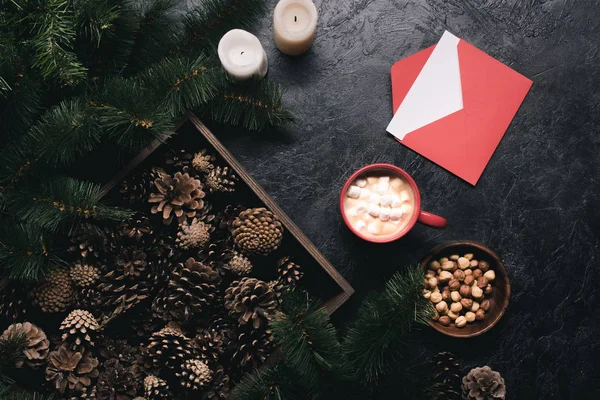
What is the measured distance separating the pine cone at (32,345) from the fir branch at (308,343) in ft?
1.40

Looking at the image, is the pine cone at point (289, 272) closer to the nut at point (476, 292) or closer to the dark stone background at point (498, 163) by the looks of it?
the dark stone background at point (498, 163)

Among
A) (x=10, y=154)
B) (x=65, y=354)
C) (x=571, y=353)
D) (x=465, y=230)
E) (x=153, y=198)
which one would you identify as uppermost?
(x=10, y=154)

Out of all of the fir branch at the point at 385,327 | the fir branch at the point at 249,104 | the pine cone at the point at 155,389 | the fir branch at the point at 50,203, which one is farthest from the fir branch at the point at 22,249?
the fir branch at the point at 385,327

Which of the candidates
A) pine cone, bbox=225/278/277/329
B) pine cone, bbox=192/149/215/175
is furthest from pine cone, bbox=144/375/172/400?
pine cone, bbox=192/149/215/175

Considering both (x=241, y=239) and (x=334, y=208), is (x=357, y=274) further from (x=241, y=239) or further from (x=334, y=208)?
(x=241, y=239)

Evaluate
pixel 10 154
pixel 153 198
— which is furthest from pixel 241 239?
pixel 10 154

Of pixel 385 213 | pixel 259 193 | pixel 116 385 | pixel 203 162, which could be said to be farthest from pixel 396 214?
pixel 116 385

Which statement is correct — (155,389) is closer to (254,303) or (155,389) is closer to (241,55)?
(254,303)

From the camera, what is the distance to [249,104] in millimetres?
1022

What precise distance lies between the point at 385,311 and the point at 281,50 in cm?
59

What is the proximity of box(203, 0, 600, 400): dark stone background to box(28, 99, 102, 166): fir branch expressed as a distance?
32 centimetres

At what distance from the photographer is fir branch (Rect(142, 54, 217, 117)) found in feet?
3.02

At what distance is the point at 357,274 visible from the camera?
43.4 inches

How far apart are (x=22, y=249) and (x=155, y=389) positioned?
315mm
